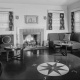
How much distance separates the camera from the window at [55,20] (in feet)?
22.7

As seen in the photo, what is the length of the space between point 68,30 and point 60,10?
54.4 inches

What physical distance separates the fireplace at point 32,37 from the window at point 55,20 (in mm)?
719

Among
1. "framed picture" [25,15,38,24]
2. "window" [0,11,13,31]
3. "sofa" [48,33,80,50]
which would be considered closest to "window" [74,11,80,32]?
"sofa" [48,33,80,50]

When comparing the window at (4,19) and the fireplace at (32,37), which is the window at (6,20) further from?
the fireplace at (32,37)

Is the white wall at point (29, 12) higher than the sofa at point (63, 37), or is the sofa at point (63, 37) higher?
the white wall at point (29, 12)

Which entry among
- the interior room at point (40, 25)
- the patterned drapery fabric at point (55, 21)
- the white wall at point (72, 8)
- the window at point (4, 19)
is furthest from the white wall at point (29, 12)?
the white wall at point (72, 8)

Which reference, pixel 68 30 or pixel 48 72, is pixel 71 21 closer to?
pixel 68 30

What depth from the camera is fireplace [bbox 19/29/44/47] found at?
6.57 metres

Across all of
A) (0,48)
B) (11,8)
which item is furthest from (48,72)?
(11,8)

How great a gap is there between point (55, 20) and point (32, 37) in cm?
181

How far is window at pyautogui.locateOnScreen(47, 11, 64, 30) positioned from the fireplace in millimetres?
719

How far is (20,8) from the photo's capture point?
21.2 ft

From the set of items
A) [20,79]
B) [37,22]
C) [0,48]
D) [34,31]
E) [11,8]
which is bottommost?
[20,79]

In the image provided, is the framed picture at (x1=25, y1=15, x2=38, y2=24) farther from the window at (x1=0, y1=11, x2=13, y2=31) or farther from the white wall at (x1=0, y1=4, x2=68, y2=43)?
the window at (x1=0, y1=11, x2=13, y2=31)
